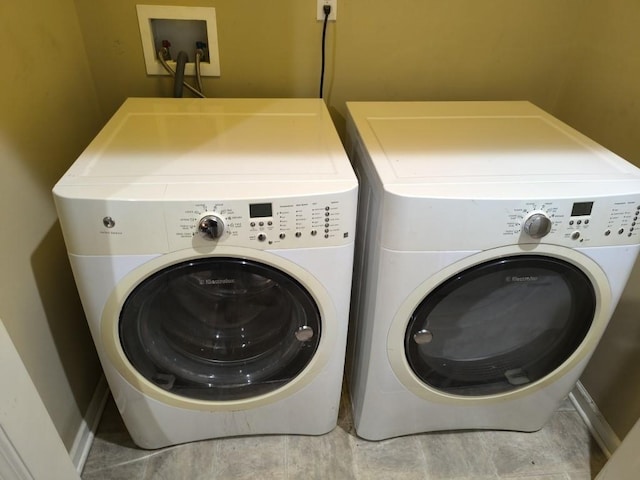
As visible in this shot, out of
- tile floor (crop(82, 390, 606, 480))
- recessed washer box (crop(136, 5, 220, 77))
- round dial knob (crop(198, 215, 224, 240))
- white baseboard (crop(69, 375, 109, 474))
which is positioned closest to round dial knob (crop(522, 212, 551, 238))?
round dial knob (crop(198, 215, 224, 240))

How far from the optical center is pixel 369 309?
3.60ft

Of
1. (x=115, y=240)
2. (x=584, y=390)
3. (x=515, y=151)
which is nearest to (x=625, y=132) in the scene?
(x=515, y=151)

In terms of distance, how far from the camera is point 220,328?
3.69ft

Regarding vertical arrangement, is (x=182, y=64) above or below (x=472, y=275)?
above

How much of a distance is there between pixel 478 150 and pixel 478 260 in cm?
26

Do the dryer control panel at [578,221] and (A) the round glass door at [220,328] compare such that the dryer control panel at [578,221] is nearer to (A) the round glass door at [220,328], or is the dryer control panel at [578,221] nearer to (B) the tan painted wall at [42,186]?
(A) the round glass door at [220,328]

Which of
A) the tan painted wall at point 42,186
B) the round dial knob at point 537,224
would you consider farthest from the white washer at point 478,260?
the tan painted wall at point 42,186

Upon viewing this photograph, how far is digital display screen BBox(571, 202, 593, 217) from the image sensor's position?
36.5 inches

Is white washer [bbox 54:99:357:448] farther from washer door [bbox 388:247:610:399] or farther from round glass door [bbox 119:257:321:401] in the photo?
washer door [bbox 388:247:610:399]

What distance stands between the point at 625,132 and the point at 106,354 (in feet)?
4.51

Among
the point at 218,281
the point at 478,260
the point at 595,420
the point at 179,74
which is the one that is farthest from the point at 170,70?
the point at 595,420

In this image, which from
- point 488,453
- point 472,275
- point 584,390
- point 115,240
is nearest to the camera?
point 115,240

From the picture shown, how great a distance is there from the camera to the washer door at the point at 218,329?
962 millimetres

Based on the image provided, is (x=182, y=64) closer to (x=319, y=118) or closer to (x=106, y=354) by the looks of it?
(x=319, y=118)
